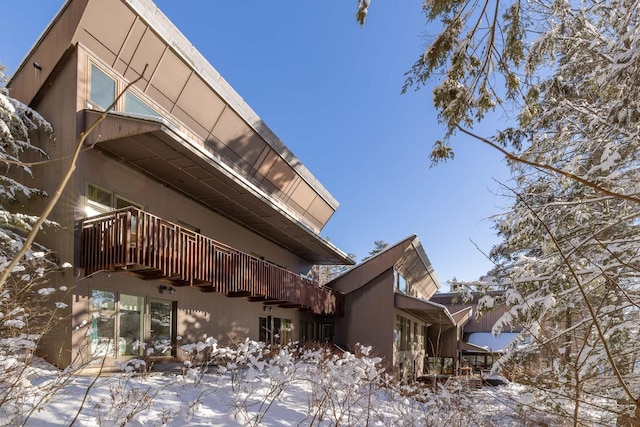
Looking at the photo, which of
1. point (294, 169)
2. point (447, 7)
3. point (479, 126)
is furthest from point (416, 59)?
point (294, 169)

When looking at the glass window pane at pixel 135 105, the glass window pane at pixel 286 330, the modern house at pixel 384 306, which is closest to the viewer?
the glass window pane at pixel 135 105

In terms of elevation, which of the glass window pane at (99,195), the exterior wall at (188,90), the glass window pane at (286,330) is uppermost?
the exterior wall at (188,90)

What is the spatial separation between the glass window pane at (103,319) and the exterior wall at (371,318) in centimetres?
1249

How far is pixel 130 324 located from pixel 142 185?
363 centimetres

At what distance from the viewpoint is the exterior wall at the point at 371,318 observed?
19.6m

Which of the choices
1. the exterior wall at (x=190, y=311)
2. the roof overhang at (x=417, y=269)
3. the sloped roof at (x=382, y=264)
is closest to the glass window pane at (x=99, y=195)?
the exterior wall at (x=190, y=311)

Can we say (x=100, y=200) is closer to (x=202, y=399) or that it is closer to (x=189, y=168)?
(x=189, y=168)

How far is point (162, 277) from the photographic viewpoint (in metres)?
10.6

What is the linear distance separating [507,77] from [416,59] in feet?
4.30

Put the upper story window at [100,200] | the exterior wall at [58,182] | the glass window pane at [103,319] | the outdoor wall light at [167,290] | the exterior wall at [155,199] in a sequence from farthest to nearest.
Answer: the outdoor wall light at [167,290], the upper story window at [100,200], the exterior wall at [155,199], the glass window pane at [103,319], the exterior wall at [58,182]

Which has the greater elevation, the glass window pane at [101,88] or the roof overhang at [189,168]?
the glass window pane at [101,88]

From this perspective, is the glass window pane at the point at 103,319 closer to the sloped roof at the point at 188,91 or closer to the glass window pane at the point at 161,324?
the glass window pane at the point at 161,324

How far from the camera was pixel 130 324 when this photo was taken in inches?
407

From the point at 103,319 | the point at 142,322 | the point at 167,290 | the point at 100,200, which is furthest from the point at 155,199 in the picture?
the point at 103,319
